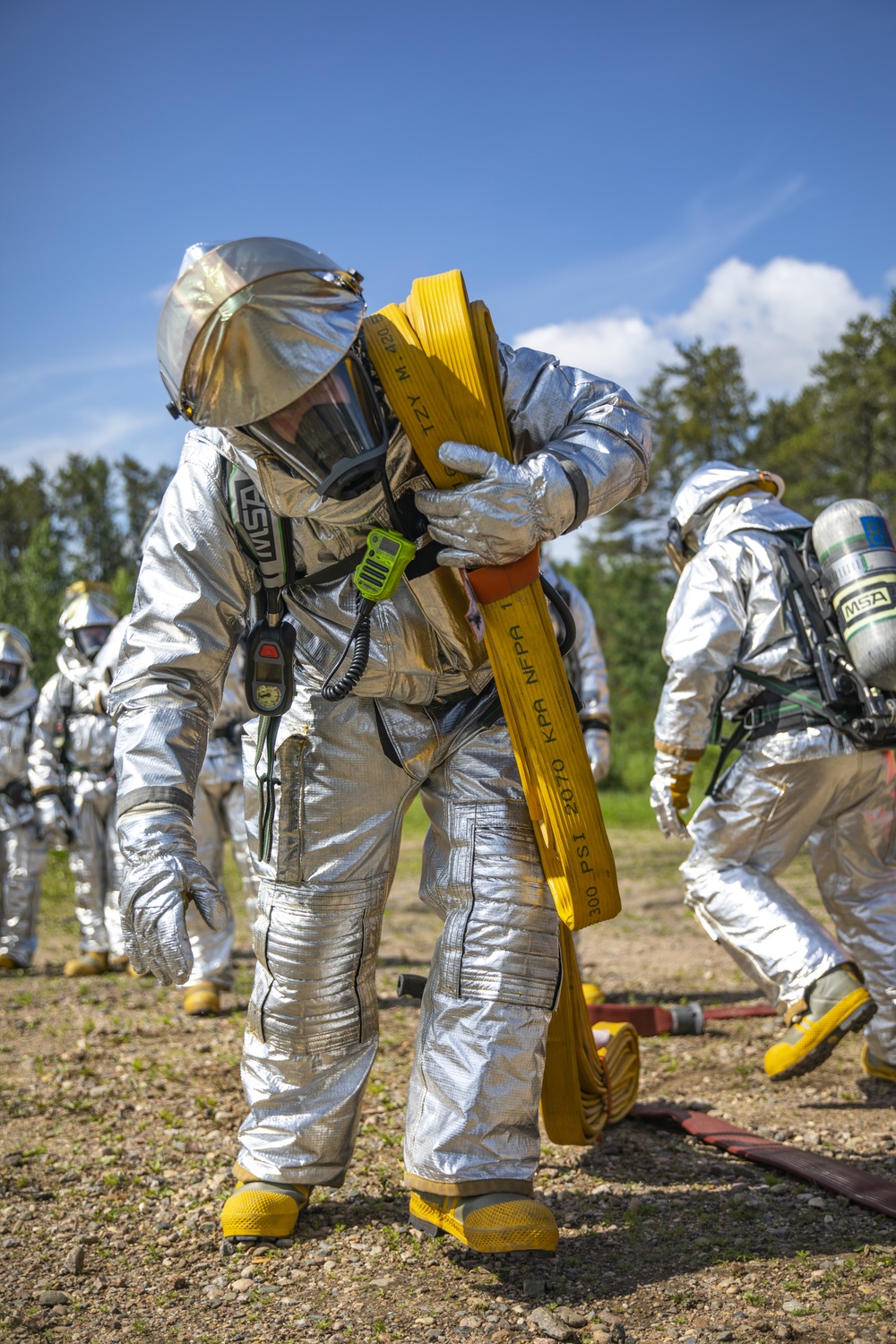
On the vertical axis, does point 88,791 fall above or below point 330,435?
below

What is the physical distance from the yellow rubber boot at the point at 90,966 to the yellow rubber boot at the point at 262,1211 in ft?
18.0

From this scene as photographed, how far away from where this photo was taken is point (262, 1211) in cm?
275

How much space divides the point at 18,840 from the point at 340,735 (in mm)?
6723

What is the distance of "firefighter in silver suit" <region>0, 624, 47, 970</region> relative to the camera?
27.7 ft

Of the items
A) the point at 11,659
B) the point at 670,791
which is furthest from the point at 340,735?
the point at 11,659

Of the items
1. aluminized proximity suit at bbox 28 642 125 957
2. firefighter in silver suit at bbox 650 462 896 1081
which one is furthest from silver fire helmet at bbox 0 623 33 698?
firefighter in silver suit at bbox 650 462 896 1081

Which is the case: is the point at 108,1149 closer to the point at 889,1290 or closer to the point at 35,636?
the point at 889,1290

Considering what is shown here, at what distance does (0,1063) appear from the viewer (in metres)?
5.05

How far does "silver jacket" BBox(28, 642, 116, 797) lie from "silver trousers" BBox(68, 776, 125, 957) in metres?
0.15

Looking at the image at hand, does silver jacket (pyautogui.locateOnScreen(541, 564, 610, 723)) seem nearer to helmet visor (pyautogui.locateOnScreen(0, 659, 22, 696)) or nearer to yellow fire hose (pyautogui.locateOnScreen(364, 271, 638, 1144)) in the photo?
yellow fire hose (pyautogui.locateOnScreen(364, 271, 638, 1144))

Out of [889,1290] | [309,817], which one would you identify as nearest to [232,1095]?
[309,817]

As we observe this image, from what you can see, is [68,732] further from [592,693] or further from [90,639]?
[592,693]

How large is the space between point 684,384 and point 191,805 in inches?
1071

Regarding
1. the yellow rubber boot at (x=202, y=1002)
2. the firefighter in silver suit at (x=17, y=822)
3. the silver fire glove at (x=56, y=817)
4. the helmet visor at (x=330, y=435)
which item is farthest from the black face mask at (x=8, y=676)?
the helmet visor at (x=330, y=435)
